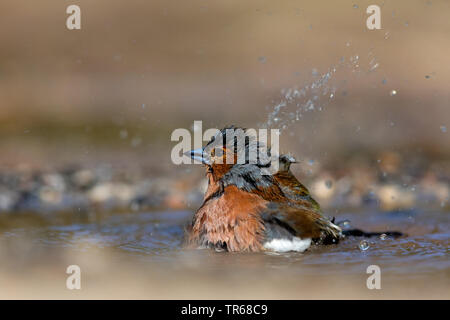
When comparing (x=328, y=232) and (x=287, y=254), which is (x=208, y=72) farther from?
→ (x=287, y=254)

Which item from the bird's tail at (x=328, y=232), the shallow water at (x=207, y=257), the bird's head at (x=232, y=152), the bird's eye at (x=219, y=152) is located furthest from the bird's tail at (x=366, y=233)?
the bird's eye at (x=219, y=152)

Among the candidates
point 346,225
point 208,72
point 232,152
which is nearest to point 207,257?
point 232,152

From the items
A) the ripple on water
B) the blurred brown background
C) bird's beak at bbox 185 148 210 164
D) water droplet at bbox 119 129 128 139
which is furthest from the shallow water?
water droplet at bbox 119 129 128 139

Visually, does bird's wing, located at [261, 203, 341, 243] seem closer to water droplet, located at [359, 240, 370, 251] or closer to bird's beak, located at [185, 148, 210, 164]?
water droplet, located at [359, 240, 370, 251]

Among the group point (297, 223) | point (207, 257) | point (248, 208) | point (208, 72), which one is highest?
point (208, 72)

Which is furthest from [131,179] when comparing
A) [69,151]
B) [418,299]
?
[418,299]

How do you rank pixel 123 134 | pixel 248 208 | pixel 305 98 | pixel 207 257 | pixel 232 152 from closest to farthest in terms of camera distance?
pixel 207 257 → pixel 248 208 → pixel 232 152 → pixel 305 98 → pixel 123 134

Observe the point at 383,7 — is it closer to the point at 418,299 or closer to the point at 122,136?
the point at 122,136
